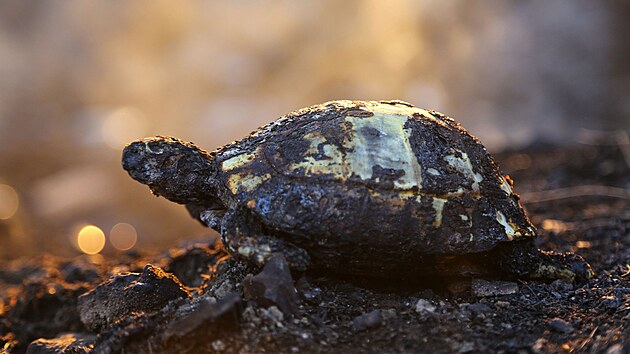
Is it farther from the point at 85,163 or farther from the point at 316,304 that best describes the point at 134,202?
the point at 316,304

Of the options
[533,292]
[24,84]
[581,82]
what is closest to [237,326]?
[533,292]

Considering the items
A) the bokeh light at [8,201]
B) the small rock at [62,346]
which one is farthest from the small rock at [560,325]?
the bokeh light at [8,201]

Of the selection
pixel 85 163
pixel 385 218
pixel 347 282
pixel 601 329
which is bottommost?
pixel 601 329

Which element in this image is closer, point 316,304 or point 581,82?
point 316,304

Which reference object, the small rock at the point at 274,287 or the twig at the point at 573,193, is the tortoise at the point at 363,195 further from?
the twig at the point at 573,193

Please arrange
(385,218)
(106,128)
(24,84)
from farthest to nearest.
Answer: (24,84)
(106,128)
(385,218)

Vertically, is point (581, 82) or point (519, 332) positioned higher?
point (581, 82)
